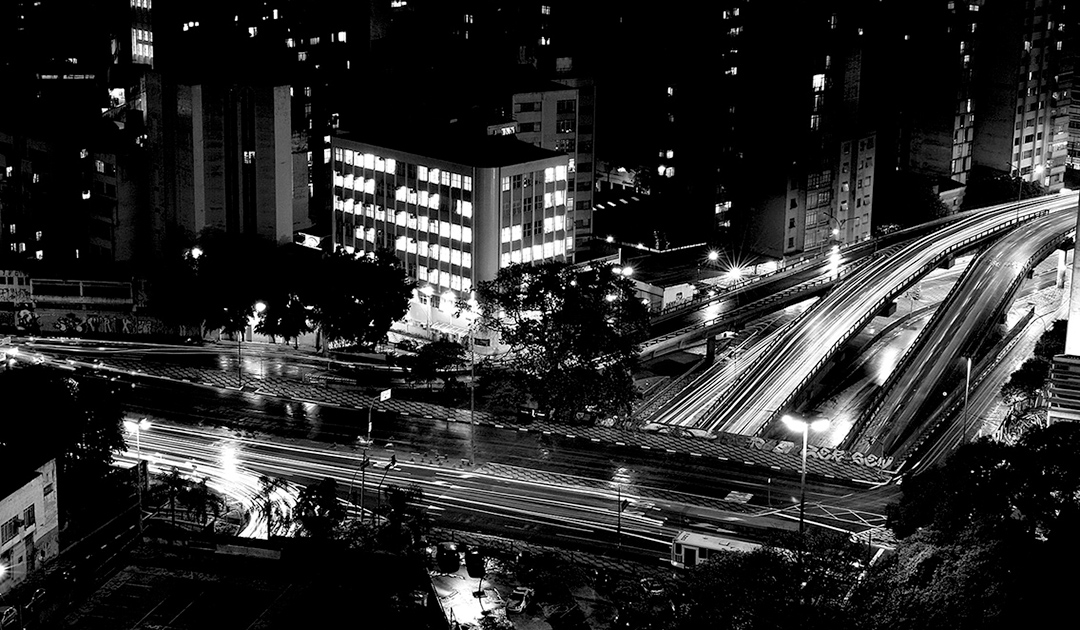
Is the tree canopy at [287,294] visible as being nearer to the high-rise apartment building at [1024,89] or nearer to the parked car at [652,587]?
the parked car at [652,587]

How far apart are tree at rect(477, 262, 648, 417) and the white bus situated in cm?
1786

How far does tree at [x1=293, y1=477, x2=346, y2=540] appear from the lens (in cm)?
6475

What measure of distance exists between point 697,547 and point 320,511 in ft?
48.5

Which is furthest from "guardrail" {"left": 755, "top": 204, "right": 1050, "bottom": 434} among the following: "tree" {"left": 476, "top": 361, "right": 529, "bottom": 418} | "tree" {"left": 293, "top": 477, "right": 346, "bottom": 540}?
"tree" {"left": 293, "top": 477, "right": 346, "bottom": 540}

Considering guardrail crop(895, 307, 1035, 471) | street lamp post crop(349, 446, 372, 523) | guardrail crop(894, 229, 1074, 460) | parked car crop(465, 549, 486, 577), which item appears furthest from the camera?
guardrail crop(894, 229, 1074, 460)

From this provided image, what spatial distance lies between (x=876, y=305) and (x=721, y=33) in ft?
100

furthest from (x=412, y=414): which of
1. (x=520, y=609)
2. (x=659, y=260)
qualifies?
(x=659, y=260)

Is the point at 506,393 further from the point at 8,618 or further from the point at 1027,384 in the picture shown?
the point at 8,618

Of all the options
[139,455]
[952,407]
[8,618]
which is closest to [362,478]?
[139,455]

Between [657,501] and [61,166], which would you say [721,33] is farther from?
[657,501]

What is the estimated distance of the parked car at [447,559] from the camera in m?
63.1

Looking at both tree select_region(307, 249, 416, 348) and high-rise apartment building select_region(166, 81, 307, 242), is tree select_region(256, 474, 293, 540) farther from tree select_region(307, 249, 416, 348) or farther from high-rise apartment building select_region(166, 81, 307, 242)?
high-rise apartment building select_region(166, 81, 307, 242)

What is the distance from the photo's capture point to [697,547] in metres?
64.4

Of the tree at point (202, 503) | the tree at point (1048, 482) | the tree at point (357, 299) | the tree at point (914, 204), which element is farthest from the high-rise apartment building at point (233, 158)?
Result: the tree at point (1048, 482)
